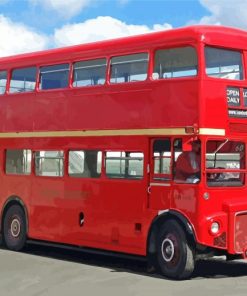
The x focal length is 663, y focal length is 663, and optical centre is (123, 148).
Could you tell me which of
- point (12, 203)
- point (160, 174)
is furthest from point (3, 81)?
point (160, 174)

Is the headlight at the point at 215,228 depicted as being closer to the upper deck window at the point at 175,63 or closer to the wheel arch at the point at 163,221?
the wheel arch at the point at 163,221

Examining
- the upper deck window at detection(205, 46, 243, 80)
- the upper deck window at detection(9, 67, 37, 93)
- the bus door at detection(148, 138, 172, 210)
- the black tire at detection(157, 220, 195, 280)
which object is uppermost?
the upper deck window at detection(9, 67, 37, 93)

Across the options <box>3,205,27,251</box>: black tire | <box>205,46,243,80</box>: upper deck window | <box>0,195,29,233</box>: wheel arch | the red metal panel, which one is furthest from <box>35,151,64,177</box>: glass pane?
the red metal panel

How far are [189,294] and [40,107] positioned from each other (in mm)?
6075

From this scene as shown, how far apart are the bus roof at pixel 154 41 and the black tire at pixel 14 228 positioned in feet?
10.9

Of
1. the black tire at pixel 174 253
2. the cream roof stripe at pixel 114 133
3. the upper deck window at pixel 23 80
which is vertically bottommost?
the black tire at pixel 174 253

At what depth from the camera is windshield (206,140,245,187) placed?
10.6 metres

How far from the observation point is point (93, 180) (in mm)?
12414

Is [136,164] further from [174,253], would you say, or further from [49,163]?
[49,163]

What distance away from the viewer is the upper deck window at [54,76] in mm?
13248

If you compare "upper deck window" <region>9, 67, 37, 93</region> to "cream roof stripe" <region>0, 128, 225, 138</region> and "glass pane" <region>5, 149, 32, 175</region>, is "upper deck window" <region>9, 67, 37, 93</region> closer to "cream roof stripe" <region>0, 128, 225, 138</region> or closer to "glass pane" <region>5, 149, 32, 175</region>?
"cream roof stripe" <region>0, 128, 225, 138</region>

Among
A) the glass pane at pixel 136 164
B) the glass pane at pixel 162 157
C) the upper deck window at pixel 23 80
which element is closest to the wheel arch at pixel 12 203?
the upper deck window at pixel 23 80

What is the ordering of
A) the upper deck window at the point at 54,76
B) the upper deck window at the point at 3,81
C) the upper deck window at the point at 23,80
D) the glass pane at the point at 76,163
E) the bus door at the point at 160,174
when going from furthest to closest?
the upper deck window at the point at 3,81 → the upper deck window at the point at 23,80 → the upper deck window at the point at 54,76 → the glass pane at the point at 76,163 → the bus door at the point at 160,174

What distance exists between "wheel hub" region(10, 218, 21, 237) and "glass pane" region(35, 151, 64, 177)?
1.27 metres
